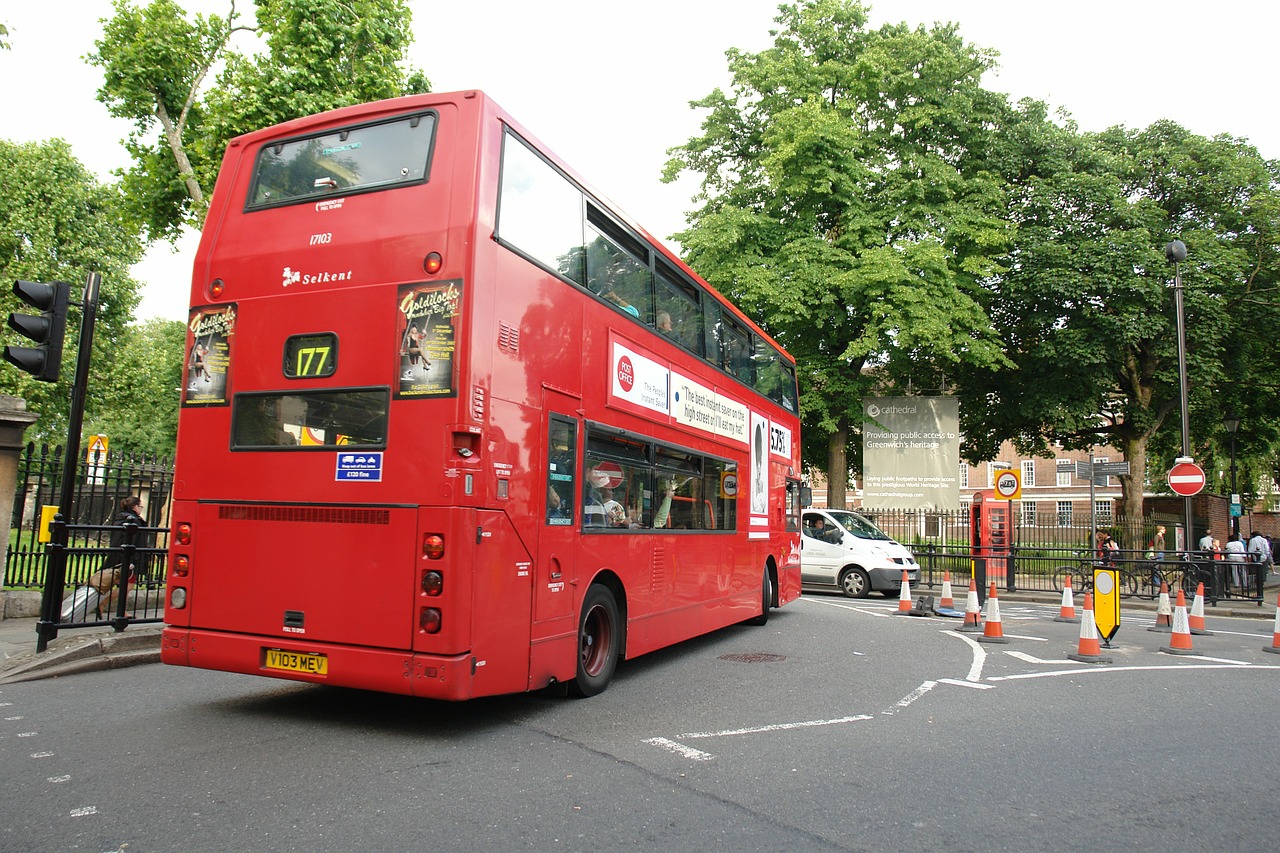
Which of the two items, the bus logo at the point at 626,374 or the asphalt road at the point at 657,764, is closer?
the asphalt road at the point at 657,764

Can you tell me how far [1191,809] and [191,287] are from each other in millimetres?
7260

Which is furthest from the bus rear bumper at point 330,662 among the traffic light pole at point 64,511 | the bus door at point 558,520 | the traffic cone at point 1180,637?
the traffic cone at point 1180,637

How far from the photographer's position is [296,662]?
5.80 meters

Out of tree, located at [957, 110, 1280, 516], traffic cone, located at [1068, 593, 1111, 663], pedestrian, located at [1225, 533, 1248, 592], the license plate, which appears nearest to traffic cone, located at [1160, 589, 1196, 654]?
traffic cone, located at [1068, 593, 1111, 663]

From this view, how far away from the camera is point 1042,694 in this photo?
795 cm

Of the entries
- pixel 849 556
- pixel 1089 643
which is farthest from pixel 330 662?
pixel 849 556

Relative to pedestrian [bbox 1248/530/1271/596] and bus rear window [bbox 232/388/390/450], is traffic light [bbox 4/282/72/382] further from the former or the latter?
pedestrian [bbox 1248/530/1271/596]

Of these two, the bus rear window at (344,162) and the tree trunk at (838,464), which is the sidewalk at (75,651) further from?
the tree trunk at (838,464)

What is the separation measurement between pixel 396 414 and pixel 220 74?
15.6m

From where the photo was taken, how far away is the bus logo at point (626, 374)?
7805mm

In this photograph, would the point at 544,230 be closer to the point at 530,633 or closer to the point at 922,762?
the point at 530,633

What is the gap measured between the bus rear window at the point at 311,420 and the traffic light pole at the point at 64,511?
2940 mm

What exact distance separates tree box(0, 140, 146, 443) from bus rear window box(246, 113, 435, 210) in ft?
85.3

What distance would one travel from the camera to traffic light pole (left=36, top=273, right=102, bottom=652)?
314 inches
